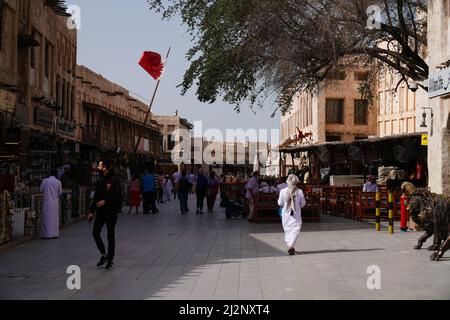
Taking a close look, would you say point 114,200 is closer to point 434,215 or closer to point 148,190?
point 434,215

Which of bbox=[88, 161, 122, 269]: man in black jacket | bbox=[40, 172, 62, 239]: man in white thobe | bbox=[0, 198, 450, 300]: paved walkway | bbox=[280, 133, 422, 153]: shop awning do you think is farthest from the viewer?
bbox=[280, 133, 422, 153]: shop awning

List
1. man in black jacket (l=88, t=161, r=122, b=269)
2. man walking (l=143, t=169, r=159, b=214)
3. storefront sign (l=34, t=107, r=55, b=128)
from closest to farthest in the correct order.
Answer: man in black jacket (l=88, t=161, r=122, b=269) → man walking (l=143, t=169, r=159, b=214) → storefront sign (l=34, t=107, r=55, b=128)

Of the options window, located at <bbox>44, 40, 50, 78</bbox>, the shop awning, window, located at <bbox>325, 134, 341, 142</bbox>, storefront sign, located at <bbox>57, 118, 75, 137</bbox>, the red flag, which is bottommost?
the shop awning

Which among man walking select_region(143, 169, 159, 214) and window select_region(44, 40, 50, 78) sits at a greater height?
window select_region(44, 40, 50, 78)

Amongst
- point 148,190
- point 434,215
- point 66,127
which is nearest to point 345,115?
point 66,127

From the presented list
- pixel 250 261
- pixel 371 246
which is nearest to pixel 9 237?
pixel 250 261

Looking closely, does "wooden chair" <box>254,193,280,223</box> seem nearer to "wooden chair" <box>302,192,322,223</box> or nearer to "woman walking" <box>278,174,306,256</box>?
"wooden chair" <box>302,192,322,223</box>

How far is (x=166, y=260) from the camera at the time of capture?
1118 cm

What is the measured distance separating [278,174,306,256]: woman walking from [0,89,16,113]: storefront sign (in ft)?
33.3

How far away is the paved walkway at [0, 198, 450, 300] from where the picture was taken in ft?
26.6

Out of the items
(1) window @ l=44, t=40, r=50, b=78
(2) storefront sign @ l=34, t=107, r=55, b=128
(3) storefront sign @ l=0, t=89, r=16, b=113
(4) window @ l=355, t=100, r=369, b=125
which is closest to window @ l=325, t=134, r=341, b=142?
(4) window @ l=355, t=100, r=369, b=125

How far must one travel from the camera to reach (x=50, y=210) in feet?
48.5

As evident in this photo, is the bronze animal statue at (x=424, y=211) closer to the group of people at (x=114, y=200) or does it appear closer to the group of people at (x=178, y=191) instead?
the group of people at (x=114, y=200)
